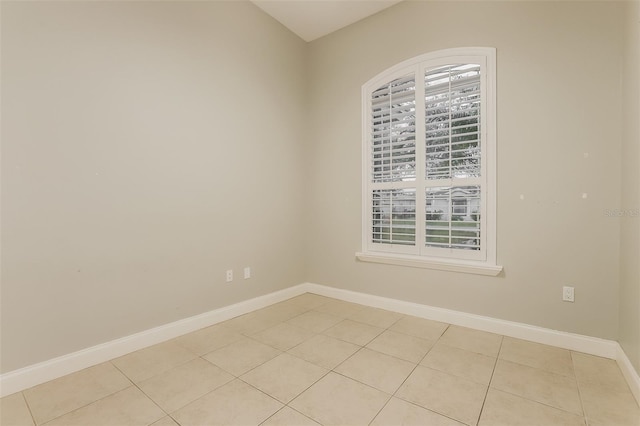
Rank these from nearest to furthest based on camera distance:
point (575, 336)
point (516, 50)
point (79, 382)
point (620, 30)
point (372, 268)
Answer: point (79, 382) < point (620, 30) < point (575, 336) < point (516, 50) < point (372, 268)

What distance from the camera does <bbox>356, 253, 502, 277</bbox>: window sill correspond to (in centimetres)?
240

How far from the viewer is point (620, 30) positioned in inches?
76.4

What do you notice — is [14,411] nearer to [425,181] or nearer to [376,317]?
[376,317]

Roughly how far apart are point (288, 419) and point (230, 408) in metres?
0.31

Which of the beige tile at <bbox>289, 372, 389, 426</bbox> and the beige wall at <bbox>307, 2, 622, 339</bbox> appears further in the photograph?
the beige wall at <bbox>307, 2, 622, 339</bbox>

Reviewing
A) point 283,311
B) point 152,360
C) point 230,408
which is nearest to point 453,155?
point 283,311

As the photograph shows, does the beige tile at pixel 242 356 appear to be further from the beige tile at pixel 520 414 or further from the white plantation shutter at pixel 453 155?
the white plantation shutter at pixel 453 155

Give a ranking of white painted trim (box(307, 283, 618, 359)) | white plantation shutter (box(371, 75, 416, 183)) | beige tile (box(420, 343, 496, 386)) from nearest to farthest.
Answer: beige tile (box(420, 343, 496, 386)) → white painted trim (box(307, 283, 618, 359)) → white plantation shutter (box(371, 75, 416, 183))

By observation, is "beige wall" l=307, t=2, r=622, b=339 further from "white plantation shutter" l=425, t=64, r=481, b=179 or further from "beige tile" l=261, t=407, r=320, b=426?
"beige tile" l=261, t=407, r=320, b=426

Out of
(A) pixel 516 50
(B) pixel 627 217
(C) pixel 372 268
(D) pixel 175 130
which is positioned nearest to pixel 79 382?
(D) pixel 175 130

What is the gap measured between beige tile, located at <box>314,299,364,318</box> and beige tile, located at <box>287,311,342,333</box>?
0.28 feet

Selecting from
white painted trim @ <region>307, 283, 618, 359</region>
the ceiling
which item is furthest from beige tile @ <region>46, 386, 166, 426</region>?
the ceiling

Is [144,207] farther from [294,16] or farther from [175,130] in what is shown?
[294,16]

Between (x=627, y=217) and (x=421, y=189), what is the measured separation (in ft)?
4.40
